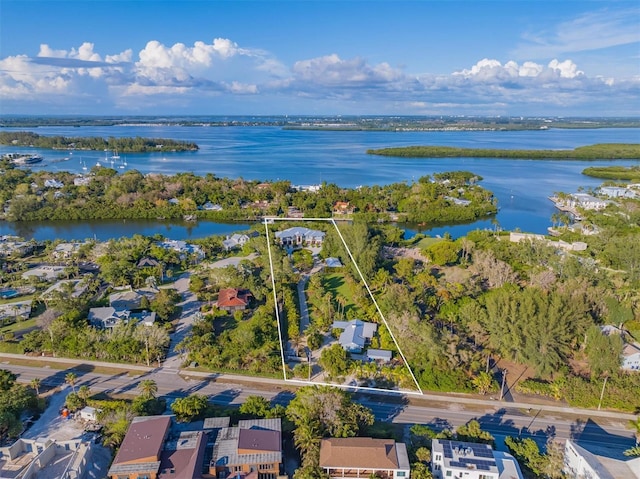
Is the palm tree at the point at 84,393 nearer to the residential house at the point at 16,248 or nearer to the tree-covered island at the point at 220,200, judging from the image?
the residential house at the point at 16,248

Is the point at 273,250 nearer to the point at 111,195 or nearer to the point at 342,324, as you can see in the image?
the point at 342,324

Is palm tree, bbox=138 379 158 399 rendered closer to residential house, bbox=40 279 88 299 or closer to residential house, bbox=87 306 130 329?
residential house, bbox=87 306 130 329

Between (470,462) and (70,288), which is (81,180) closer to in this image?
(70,288)

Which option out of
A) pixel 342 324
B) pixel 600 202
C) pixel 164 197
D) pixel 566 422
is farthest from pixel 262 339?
pixel 600 202

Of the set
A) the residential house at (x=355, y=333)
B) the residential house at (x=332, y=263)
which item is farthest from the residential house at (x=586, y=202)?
the residential house at (x=355, y=333)

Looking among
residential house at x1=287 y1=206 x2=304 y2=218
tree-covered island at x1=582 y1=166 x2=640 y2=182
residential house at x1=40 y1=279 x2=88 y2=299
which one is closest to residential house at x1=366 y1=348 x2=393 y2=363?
residential house at x1=40 y1=279 x2=88 y2=299

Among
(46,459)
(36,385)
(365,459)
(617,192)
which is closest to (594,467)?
(365,459)
